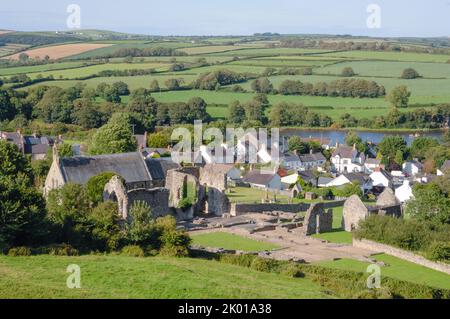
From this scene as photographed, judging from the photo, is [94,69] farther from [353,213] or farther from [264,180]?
[353,213]

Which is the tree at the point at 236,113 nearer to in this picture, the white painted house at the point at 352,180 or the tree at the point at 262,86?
the tree at the point at 262,86

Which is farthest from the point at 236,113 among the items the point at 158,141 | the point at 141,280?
the point at 141,280

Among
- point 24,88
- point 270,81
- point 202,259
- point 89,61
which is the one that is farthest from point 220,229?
point 89,61

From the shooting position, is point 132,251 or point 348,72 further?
point 348,72

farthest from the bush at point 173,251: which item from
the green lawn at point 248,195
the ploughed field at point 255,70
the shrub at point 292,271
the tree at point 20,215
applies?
the ploughed field at point 255,70

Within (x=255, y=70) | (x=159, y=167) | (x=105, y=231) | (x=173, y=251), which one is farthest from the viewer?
(x=255, y=70)

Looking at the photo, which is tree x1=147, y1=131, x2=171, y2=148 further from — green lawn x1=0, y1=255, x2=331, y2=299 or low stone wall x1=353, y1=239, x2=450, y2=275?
green lawn x1=0, y1=255, x2=331, y2=299
